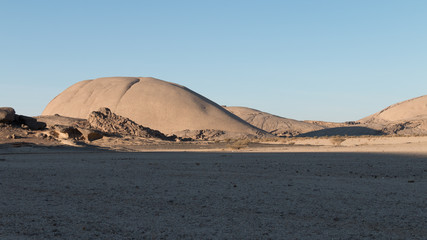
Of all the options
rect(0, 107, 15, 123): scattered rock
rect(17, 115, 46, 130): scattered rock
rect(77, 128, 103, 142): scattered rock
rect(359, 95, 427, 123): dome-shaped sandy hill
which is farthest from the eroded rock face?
rect(359, 95, 427, 123): dome-shaped sandy hill

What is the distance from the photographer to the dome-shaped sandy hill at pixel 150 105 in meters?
68.7

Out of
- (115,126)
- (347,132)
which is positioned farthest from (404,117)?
(115,126)

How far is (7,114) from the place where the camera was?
30.3 meters

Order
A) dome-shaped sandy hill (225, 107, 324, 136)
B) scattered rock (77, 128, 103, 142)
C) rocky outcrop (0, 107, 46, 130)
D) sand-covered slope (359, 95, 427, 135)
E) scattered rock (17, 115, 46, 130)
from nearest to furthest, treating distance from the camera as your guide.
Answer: rocky outcrop (0, 107, 46, 130)
scattered rock (17, 115, 46, 130)
scattered rock (77, 128, 103, 142)
sand-covered slope (359, 95, 427, 135)
dome-shaped sandy hill (225, 107, 324, 136)

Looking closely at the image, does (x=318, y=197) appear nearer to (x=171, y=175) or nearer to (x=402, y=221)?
(x=402, y=221)

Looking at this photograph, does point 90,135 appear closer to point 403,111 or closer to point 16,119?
point 16,119

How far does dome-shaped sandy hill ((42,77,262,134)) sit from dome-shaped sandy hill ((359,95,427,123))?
39.3 m

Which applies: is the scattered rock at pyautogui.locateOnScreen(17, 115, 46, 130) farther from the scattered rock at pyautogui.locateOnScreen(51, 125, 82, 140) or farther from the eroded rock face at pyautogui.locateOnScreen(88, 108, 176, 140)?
the eroded rock face at pyautogui.locateOnScreen(88, 108, 176, 140)

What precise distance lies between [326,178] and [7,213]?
7342 mm

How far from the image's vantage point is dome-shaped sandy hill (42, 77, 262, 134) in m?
68.7

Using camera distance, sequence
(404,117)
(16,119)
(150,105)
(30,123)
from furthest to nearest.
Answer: (404,117) < (150,105) < (30,123) < (16,119)

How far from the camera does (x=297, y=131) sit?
265 feet

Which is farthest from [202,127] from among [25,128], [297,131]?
[25,128]

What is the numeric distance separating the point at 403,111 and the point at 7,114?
8748 centimetres
